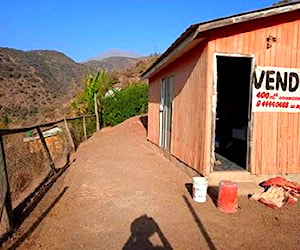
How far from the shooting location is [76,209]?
18.4ft

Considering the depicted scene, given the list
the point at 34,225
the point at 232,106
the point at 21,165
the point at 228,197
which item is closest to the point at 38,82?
the point at 232,106

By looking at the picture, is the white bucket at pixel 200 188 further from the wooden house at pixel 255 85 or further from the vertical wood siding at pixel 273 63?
the vertical wood siding at pixel 273 63

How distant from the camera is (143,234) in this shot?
464 cm

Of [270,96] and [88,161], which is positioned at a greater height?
[270,96]

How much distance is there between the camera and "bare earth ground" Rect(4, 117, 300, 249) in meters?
4.39

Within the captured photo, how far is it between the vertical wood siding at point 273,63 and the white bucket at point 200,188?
1.48m

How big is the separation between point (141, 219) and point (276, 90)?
3986mm

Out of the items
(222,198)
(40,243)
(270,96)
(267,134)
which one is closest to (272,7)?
(270,96)

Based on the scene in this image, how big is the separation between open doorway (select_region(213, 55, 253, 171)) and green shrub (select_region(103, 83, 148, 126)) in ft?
28.3

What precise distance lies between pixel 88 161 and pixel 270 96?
17.9ft

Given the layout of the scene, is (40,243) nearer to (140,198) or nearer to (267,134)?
(140,198)

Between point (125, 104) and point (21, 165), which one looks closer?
point (21, 165)

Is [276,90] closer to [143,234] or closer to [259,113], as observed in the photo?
[259,113]

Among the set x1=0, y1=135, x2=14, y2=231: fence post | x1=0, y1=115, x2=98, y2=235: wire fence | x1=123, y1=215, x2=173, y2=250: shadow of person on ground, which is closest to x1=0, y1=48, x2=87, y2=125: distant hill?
x1=0, y1=115, x2=98, y2=235: wire fence
